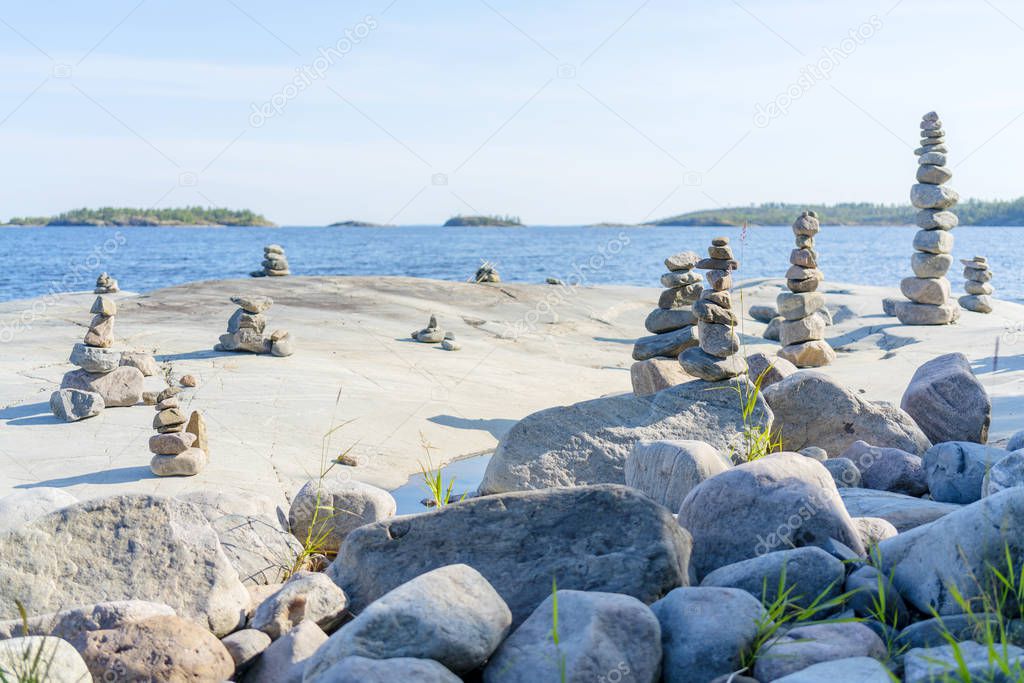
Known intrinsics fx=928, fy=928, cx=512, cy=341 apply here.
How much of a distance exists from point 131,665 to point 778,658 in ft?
7.63

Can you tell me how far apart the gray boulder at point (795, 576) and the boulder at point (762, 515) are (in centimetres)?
38

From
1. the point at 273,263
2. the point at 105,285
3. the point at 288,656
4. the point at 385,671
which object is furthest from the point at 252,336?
the point at 105,285

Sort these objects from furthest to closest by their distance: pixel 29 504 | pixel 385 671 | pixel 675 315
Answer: pixel 675 315 → pixel 29 504 → pixel 385 671

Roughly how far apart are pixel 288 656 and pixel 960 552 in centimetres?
254

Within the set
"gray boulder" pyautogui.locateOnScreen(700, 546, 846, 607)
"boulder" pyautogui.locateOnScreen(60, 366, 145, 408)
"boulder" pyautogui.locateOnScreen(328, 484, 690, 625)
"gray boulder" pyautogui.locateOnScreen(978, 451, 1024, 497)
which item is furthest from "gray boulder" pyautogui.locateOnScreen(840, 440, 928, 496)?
Result: "boulder" pyautogui.locateOnScreen(60, 366, 145, 408)

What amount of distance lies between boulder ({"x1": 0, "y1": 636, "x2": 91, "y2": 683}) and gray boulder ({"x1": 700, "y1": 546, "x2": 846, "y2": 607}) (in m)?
2.42

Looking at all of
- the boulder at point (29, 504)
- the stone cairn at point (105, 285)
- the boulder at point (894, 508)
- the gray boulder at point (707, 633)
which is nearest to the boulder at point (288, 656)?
the gray boulder at point (707, 633)

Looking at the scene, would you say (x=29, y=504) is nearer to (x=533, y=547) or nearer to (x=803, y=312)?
(x=533, y=547)

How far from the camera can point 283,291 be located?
1956 cm

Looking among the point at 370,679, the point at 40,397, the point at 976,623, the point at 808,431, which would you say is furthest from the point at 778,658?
the point at 40,397

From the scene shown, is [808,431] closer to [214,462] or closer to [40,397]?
[214,462]

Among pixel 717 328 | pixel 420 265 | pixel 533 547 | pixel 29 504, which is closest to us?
pixel 533 547

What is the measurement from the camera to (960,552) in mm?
3449

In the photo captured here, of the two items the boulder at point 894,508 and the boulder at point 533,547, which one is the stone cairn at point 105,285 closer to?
the boulder at point 533,547
